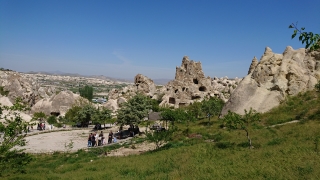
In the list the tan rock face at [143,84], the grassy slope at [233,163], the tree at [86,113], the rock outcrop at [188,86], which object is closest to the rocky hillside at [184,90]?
the rock outcrop at [188,86]

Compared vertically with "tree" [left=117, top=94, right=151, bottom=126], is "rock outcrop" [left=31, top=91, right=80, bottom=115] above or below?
below

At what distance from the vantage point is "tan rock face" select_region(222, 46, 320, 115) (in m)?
27.8

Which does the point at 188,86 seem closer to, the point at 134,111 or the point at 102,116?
the point at 102,116

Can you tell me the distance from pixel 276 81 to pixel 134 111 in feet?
59.1

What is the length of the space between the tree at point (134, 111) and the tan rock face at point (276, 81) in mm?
10930

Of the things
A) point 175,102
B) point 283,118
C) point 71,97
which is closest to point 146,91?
point 175,102

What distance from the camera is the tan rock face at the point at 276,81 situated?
27.8m

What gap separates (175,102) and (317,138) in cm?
5435

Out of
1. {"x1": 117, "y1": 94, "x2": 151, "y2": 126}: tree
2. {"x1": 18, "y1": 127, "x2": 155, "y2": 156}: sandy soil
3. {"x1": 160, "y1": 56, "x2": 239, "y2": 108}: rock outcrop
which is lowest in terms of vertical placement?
{"x1": 18, "y1": 127, "x2": 155, "y2": 156}: sandy soil

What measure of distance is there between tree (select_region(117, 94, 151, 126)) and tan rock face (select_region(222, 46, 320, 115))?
10930mm

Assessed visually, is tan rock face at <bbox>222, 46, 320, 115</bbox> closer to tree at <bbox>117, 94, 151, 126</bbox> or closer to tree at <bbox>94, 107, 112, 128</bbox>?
tree at <bbox>117, 94, 151, 126</bbox>

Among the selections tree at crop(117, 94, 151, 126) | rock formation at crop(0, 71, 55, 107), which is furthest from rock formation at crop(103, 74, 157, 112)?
tree at crop(117, 94, 151, 126)

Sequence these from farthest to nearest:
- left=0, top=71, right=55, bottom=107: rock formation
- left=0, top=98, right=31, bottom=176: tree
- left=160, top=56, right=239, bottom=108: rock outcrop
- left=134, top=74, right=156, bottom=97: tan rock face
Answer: left=134, top=74, right=156, bottom=97: tan rock face, left=160, top=56, right=239, bottom=108: rock outcrop, left=0, top=71, right=55, bottom=107: rock formation, left=0, top=98, right=31, bottom=176: tree

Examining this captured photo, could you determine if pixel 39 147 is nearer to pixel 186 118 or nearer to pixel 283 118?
pixel 186 118
